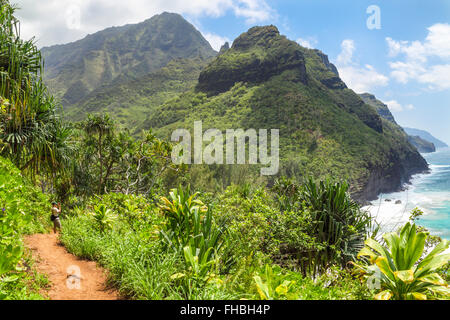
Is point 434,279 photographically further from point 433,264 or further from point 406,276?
point 406,276

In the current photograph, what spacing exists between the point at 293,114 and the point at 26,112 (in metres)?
50.2

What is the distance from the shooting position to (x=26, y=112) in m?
6.68

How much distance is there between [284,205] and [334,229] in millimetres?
1380

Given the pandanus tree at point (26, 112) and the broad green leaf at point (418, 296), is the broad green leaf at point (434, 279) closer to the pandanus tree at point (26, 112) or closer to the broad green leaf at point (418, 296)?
the broad green leaf at point (418, 296)

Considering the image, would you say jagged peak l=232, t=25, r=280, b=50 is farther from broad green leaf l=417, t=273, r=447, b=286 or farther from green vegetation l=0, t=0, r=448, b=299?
broad green leaf l=417, t=273, r=447, b=286

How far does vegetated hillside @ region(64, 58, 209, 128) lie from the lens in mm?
85188

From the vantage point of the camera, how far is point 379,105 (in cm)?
17262

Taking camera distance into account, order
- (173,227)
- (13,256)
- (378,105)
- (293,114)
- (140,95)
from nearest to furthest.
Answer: (13,256) < (173,227) < (293,114) < (140,95) < (378,105)

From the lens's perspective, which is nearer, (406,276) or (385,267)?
(406,276)

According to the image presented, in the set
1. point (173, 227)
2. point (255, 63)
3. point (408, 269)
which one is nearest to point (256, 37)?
point (255, 63)

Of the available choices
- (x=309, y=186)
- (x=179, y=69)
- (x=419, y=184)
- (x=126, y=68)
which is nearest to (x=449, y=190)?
(x=419, y=184)

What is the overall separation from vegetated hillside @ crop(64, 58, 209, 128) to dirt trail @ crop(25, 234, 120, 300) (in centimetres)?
7456

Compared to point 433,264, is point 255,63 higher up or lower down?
higher up

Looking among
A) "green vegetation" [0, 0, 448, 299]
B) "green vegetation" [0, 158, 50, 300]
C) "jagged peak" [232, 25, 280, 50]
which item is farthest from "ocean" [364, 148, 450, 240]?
"jagged peak" [232, 25, 280, 50]
